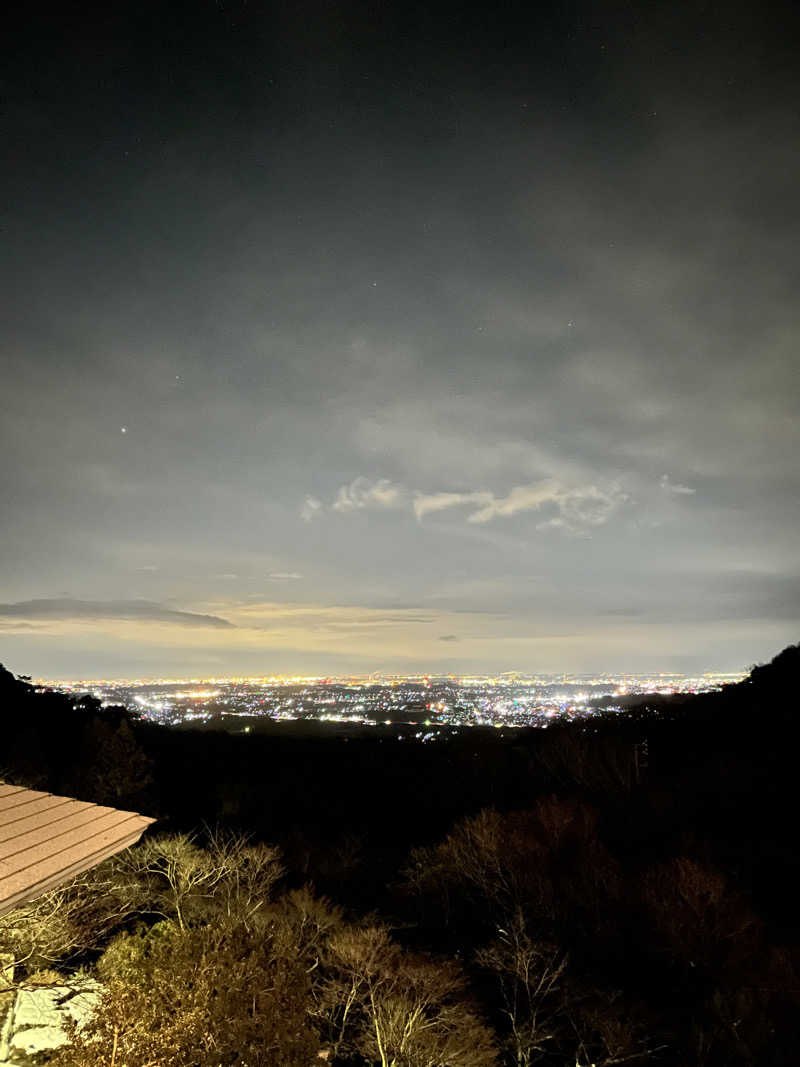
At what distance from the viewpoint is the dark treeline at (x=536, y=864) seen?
17.7 meters

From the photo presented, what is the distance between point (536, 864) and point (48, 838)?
29.0 metres

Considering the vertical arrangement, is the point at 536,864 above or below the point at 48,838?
below

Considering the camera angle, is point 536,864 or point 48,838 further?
point 536,864

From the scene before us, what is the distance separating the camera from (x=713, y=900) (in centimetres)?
2294

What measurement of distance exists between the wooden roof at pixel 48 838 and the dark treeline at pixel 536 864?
3930 mm

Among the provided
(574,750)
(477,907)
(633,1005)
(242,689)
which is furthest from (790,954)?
(242,689)

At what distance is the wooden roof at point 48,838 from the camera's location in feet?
8.83

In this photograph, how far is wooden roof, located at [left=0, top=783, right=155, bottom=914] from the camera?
8.83ft

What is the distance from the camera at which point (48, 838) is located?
308cm

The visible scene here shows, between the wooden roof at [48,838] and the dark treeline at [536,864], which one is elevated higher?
the wooden roof at [48,838]

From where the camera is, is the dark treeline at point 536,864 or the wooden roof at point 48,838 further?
the dark treeline at point 536,864

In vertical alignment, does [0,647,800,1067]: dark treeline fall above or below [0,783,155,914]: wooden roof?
below

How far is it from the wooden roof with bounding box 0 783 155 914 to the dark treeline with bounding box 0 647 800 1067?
3.93 metres

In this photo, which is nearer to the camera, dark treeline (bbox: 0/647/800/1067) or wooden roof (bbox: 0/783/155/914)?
wooden roof (bbox: 0/783/155/914)
